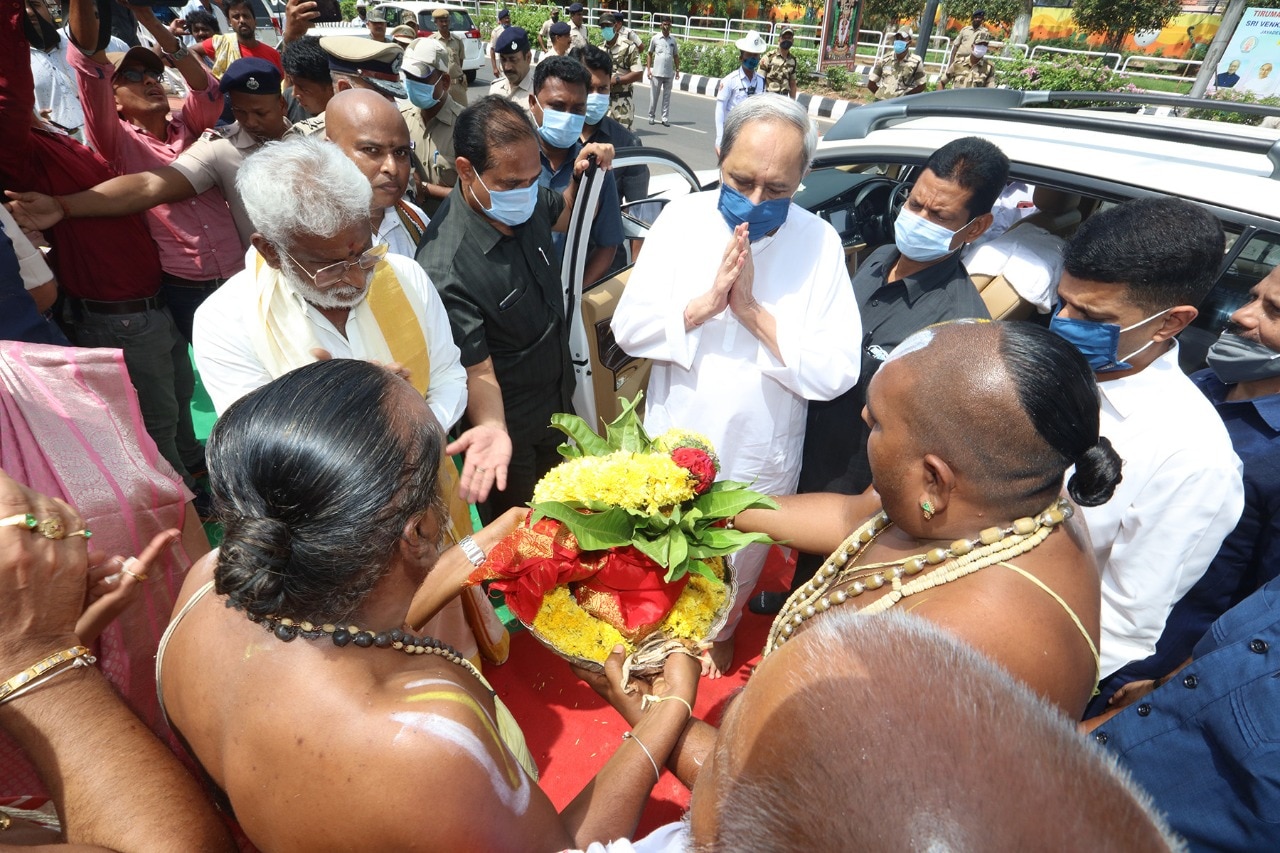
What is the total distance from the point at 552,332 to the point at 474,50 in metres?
17.0

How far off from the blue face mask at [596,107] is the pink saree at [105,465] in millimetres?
4802

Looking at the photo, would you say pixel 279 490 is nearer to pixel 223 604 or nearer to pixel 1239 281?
pixel 223 604

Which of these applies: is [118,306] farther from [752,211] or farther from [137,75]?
[752,211]

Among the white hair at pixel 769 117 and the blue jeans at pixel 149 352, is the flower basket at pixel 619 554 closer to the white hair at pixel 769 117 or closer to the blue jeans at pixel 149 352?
the white hair at pixel 769 117

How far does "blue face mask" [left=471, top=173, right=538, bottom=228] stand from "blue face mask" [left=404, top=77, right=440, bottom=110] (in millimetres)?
2788

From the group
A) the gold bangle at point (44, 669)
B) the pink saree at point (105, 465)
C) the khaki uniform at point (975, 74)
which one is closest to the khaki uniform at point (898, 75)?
the khaki uniform at point (975, 74)

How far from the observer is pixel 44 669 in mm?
1232

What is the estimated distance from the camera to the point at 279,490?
3.99 ft

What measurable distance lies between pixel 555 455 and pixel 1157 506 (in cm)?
259

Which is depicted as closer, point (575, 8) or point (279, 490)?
point (279, 490)

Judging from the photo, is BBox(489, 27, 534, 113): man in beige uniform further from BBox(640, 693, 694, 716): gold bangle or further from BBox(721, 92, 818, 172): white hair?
BBox(640, 693, 694, 716): gold bangle

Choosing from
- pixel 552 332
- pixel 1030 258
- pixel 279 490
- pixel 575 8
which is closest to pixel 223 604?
pixel 279 490

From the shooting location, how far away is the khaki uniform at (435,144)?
532cm

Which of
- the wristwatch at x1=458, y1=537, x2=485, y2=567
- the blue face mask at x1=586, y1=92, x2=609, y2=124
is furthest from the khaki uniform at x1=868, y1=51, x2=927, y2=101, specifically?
the wristwatch at x1=458, y1=537, x2=485, y2=567
